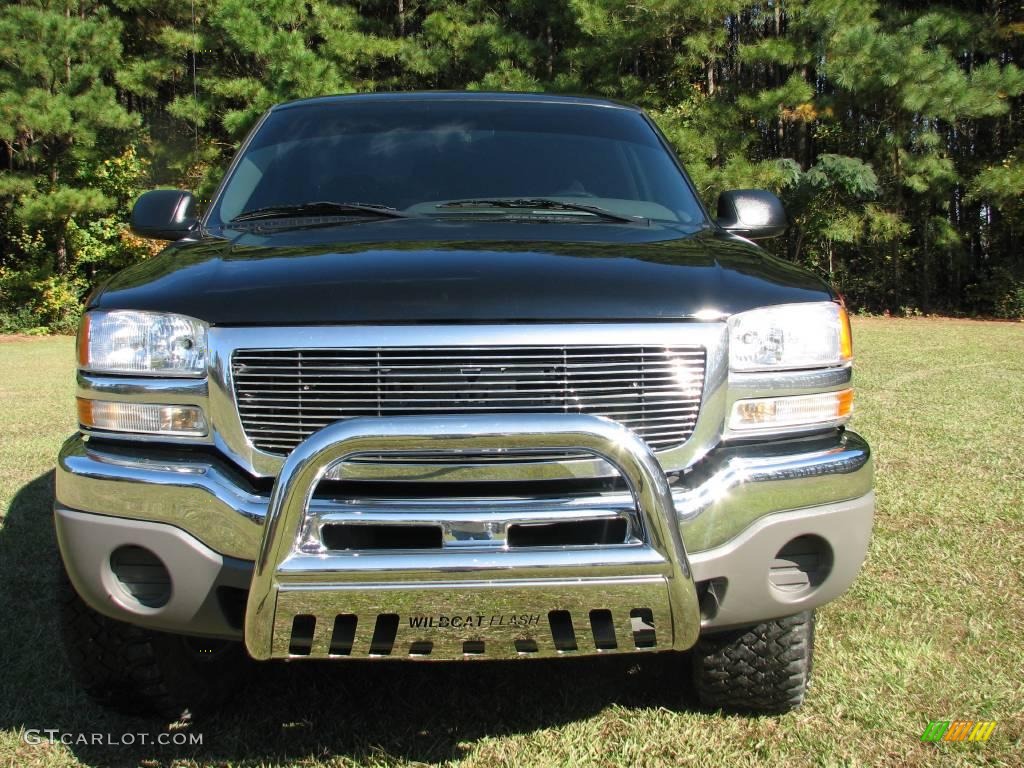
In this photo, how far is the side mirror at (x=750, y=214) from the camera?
3145 millimetres

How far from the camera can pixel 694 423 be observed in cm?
203

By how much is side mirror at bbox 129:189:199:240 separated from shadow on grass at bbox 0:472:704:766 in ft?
4.65

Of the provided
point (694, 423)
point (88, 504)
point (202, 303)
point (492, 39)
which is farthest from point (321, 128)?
point (492, 39)

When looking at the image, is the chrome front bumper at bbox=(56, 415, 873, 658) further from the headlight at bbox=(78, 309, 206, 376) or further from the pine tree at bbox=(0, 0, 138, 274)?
the pine tree at bbox=(0, 0, 138, 274)

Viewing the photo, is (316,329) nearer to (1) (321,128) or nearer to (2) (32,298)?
(1) (321,128)

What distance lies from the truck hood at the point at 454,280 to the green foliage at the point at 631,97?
1561 cm

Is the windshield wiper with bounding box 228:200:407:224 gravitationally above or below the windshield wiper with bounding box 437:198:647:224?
below

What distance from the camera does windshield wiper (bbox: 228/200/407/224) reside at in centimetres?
273

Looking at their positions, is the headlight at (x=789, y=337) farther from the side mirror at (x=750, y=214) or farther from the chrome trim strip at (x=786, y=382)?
the side mirror at (x=750, y=214)

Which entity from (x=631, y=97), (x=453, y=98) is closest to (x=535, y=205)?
(x=453, y=98)

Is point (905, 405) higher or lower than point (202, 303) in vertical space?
lower

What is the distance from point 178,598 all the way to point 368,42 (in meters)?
19.5

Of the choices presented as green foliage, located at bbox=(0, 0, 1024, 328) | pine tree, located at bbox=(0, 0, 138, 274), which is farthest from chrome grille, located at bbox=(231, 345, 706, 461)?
pine tree, located at bbox=(0, 0, 138, 274)

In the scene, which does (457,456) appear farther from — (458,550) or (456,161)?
(456,161)
